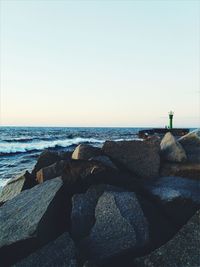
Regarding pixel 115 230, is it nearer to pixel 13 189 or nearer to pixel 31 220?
pixel 31 220

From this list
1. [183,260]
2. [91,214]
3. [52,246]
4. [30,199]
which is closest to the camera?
[183,260]

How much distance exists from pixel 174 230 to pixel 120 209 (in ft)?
2.41

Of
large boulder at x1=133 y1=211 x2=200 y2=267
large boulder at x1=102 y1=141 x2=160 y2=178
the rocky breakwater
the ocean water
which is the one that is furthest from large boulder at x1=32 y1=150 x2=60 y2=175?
large boulder at x1=133 y1=211 x2=200 y2=267

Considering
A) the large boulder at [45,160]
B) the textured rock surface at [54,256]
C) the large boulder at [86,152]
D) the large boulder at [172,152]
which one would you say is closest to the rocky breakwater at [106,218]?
the textured rock surface at [54,256]

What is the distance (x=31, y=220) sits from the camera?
3670 millimetres

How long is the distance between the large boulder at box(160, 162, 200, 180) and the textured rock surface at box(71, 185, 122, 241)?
4.47ft

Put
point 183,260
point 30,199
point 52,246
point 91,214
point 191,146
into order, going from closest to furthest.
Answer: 1. point 183,260
2. point 52,246
3. point 91,214
4. point 30,199
5. point 191,146

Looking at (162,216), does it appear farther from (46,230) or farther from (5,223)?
(5,223)

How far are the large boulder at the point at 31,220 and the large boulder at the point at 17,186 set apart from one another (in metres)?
0.78

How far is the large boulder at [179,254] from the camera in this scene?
3068 millimetres

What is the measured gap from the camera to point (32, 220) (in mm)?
3664

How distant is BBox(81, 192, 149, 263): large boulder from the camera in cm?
339

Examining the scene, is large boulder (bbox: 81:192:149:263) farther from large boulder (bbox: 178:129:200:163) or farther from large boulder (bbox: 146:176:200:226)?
large boulder (bbox: 178:129:200:163)

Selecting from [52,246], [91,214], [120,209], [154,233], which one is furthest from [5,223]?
[154,233]
